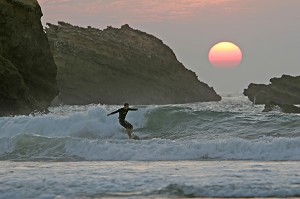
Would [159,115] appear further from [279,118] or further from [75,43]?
[75,43]

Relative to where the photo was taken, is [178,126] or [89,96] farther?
[89,96]

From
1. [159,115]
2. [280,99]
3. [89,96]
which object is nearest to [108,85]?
[89,96]

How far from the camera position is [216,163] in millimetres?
15281

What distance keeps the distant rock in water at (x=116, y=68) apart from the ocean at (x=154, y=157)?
67.1 meters

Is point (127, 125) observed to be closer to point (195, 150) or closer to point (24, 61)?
point (195, 150)

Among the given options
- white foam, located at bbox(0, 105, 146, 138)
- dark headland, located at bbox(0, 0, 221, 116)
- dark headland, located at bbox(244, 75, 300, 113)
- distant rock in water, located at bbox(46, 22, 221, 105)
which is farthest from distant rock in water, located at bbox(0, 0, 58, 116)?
distant rock in water, located at bbox(46, 22, 221, 105)

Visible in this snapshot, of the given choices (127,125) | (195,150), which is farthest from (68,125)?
(195,150)

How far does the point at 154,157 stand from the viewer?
57.1 ft

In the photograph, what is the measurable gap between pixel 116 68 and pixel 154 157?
92.8 m

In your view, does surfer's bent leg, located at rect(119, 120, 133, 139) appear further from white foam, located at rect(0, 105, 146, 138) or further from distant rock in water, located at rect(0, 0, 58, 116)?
distant rock in water, located at rect(0, 0, 58, 116)

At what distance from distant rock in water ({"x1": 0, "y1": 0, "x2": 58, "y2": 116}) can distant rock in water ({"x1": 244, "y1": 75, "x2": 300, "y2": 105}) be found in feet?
149

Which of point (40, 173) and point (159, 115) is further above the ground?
point (159, 115)

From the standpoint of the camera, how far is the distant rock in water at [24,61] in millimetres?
34062

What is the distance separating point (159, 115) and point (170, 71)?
9812 centimetres
